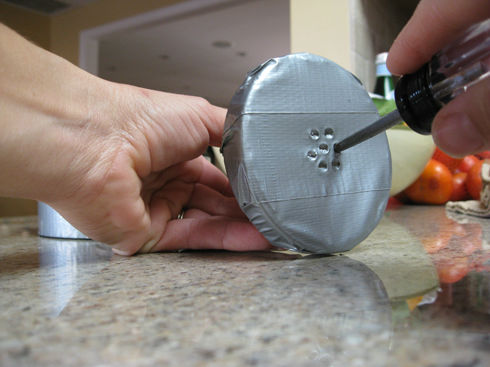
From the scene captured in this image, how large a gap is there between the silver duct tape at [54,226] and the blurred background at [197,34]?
0.25 metres

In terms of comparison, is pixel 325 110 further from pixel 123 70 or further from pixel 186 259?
pixel 123 70

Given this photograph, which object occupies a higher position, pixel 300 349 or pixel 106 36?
pixel 106 36

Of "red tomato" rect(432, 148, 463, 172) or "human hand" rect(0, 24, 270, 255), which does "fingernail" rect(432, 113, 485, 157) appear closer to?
"human hand" rect(0, 24, 270, 255)

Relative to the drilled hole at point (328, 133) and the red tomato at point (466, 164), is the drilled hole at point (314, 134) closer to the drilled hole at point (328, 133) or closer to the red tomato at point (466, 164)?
the drilled hole at point (328, 133)

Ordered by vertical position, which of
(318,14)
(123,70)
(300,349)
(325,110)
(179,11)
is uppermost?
(123,70)

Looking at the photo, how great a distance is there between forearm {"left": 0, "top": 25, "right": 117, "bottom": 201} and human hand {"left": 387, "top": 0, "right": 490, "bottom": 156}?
0.95 ft

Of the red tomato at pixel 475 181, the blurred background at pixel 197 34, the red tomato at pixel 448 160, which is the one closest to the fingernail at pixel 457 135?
the blurred background at pixel 197 34

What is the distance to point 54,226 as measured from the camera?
594mm

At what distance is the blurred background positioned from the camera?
125cm

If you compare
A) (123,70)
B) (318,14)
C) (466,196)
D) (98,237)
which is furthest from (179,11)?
(123,70)

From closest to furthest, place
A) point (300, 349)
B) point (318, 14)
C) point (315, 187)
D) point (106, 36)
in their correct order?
point (300, 349) < point (315, 187) < point (318, 14) < point (106, 36)

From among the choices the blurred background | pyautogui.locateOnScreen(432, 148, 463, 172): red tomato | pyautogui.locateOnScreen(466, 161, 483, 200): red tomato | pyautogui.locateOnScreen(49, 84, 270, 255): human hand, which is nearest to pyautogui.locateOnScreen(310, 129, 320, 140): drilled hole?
pyautogui.locateOnScreen(49, 84, 270, 255): human hand

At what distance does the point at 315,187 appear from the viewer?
39 centimetres

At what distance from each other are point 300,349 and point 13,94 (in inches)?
11.7
